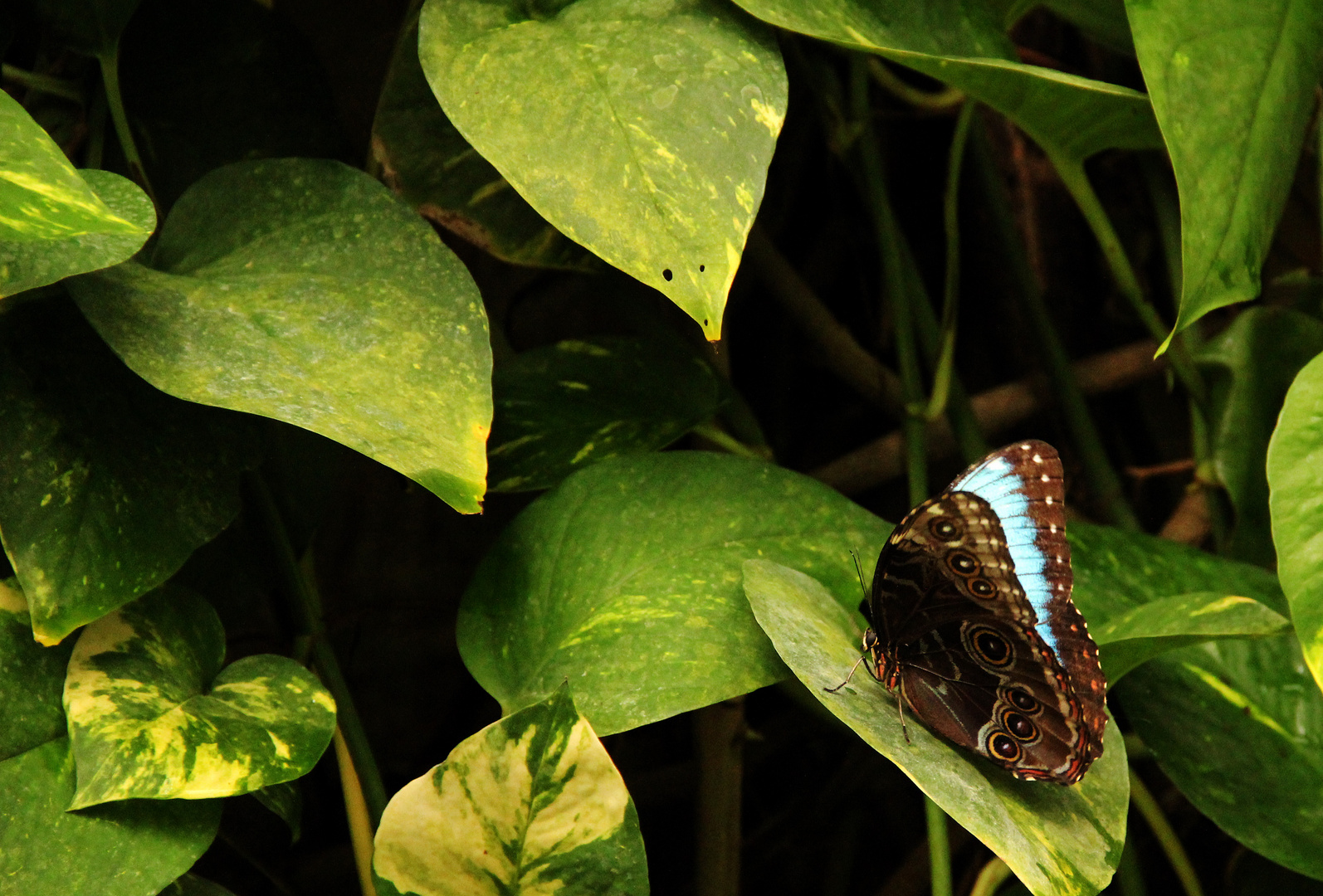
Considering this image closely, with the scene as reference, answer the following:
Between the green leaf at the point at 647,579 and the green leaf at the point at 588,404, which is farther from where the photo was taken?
the green leaf at the point at 588,404

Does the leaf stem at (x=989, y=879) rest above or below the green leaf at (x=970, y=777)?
below

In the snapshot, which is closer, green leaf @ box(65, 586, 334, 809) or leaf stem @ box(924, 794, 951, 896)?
green leaf @ box(65, 586, 334, 809)

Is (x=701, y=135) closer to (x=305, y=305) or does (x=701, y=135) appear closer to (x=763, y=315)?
(x=305, y=305)

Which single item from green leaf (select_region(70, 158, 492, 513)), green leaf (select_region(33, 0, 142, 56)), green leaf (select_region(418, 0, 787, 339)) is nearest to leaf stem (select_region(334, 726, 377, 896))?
green leaf (select_region(70, 158, 492, 513))

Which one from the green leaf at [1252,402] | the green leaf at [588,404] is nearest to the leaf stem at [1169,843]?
the green leaf at [1252,402]

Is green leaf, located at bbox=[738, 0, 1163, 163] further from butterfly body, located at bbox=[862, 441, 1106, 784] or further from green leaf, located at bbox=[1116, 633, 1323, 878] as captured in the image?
green leaf, located at bbox=[1116, 633, 1323, 878]

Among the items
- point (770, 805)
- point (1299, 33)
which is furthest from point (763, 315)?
point (1299, 33)

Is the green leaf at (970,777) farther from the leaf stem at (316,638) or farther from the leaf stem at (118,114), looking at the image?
the leaf stem at (118,114)
